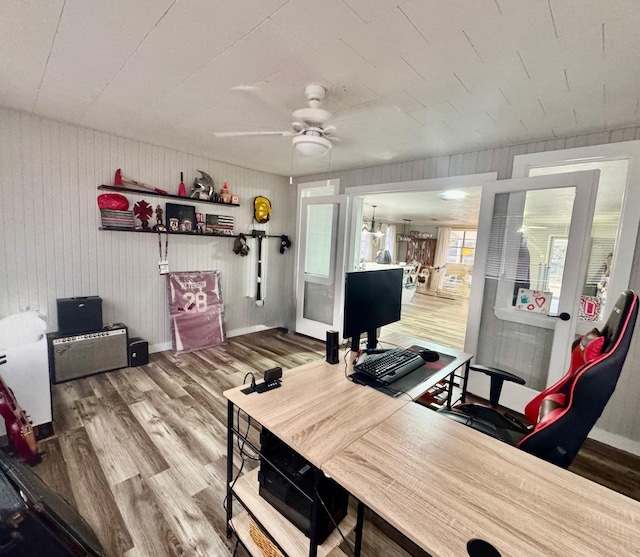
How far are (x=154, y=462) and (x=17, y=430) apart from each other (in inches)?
31.7

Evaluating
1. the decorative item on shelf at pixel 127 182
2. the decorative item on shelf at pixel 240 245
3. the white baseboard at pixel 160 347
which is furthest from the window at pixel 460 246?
the decorative item on shelf at pixel 127 182

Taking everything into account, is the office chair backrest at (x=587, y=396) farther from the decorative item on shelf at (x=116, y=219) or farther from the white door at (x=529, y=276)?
the decorative item on shelf at (x=116, y=219)

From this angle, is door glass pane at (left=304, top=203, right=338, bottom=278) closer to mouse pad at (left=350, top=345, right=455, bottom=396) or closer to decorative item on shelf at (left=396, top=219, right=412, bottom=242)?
mouse pad at (left=350, top=345, right=455, bottom=396)

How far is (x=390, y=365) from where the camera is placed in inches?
68.2

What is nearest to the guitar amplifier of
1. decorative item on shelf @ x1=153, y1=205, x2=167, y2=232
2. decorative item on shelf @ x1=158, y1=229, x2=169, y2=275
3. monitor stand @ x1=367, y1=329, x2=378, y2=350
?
decorative item on shelf @ x1=158, y1=229, x2=169, y2=275

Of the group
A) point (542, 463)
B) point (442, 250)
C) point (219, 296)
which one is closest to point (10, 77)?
point (219, 296)

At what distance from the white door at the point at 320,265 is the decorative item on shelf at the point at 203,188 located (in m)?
1.29

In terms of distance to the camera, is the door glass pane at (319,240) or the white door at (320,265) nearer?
the white door at (320,265)

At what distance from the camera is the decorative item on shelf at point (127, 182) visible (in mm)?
3121

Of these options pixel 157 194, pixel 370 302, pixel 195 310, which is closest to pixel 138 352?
pixel 195 310

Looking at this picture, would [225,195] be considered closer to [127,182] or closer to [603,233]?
[127,182]

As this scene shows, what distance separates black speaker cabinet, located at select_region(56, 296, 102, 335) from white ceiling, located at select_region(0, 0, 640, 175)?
5.47 feet

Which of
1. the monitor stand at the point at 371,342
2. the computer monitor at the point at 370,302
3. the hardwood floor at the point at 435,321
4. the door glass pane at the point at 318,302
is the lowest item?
the hardwood floor at the point at 435,321

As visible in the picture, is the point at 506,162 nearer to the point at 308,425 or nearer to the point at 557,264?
the point at 557,264
